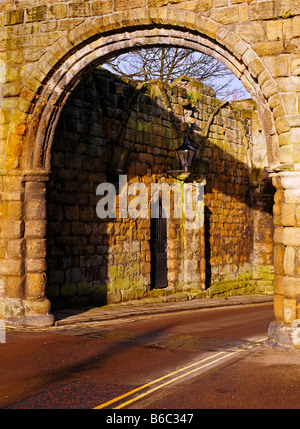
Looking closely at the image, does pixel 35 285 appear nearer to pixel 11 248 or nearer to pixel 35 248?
pixel 35 248

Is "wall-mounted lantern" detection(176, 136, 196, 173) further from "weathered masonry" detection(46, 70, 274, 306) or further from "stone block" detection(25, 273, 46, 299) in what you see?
"stone block" detection(25, 273, 46, 299)

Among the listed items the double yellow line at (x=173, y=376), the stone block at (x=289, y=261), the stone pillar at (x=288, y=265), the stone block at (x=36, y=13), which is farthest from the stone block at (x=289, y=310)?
the stone block at (x=36, y=13)

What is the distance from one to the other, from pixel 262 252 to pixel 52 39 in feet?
→ 36.3

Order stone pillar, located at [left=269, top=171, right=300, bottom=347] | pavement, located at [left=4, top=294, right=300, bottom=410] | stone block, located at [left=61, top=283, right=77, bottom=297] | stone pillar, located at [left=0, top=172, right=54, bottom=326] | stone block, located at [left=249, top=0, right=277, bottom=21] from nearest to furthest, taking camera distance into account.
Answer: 1. pavement, located at [left=4, top=294, right=300, bottom=410]
2. stone pillar, located at [left=269, top=171, right=300, bottom=347]
3. stone block, located at [left=249, top=0, right=277, bottom=21]
4. stone pillar, located at [left=0, top=172, right=54, bottom=326]
5. stone block, located at [left=61, top=283, right=77, bottom=297]

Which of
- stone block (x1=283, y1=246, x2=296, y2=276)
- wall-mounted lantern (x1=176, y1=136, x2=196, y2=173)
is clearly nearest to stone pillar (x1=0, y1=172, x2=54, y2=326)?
stone block (x1=283, y1=246, x2=296, y2=276)

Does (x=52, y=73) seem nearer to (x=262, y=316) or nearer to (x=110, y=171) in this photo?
(x=110, y=171)

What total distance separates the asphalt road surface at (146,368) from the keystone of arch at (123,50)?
288 cm

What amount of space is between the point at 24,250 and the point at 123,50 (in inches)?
148

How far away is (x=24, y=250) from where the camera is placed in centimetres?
1000

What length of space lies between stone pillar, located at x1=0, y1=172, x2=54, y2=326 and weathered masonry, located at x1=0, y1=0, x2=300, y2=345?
0.02 metres

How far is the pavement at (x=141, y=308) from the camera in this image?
10480mm

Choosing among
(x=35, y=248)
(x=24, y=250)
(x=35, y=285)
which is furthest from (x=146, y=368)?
(x=24, y=250)

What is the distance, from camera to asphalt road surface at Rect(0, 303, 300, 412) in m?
5.45
